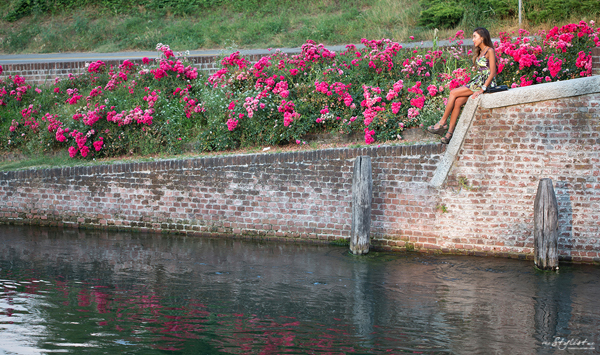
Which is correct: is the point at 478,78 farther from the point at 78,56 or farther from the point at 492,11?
the point at 78,56

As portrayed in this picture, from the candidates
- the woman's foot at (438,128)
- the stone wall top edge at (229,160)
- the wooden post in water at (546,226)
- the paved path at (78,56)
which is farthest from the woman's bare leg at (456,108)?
the paved path at (78,56)

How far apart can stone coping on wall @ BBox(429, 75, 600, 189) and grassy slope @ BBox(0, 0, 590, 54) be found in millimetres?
8416

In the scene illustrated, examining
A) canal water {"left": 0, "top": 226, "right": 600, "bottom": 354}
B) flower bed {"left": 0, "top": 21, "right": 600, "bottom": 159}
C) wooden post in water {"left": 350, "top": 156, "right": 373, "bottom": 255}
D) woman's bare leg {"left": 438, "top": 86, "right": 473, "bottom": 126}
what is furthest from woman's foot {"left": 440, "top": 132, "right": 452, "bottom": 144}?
canal water {"left": 0, "top": 226, "right": 600, "bottom": 354}

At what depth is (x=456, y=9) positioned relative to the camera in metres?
17.9

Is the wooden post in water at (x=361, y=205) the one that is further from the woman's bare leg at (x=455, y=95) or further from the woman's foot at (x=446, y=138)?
the woman's bare leg at (x=455, y=95)

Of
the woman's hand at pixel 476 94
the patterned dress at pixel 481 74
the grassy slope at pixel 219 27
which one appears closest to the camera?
the patterned dress at pixel 481 74

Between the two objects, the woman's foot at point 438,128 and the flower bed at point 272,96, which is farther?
the flower bed at point 272,96

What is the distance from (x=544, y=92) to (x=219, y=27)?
1493 centimetres

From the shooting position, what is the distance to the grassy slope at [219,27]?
19234 millimetres

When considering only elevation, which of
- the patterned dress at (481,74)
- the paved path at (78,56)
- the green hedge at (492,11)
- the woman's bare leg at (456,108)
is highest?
the green hedge at (492,11)

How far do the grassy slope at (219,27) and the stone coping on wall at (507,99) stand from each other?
27.6 ft

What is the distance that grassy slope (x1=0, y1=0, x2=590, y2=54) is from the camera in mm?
19234

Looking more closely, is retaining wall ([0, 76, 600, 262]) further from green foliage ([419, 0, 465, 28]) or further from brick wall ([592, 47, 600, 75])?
green foliage ([419, 0, 465, 28])

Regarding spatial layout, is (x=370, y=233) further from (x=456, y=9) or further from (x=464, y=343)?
(x=456, y=9)
